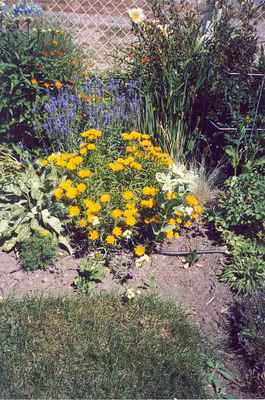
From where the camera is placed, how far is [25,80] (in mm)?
4238

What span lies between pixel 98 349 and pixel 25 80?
8.53ft

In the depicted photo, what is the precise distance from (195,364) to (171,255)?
1.07 m

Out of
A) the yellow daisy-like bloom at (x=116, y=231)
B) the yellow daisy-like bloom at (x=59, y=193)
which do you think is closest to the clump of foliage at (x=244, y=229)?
the yellow daisy-like bloom at (x=116, y=231)

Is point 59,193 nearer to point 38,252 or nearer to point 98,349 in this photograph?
point 38,252

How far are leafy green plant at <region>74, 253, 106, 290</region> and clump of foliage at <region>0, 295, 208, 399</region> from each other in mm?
131

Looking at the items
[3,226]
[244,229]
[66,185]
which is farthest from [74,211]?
[244,229]

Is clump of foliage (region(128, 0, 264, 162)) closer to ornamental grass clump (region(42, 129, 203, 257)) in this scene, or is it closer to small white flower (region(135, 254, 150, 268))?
ornamental grass clump (region(42, 129, 203, 257))

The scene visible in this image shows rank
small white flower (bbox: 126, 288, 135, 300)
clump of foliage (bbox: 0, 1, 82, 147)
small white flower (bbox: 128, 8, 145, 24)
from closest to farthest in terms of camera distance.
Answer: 1. small white flower (bbox: 126, 288, 135, 300)
2. clump of foliage (bbox: 0, 1, 82, 147)
3. small white flower (bbox: 128, 8, 145, 24)

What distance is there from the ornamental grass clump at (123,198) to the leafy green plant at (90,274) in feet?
0.60

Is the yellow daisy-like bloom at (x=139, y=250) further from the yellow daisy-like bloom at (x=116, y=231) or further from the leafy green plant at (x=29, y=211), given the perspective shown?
the leafy green plant at (x=29, y=211)

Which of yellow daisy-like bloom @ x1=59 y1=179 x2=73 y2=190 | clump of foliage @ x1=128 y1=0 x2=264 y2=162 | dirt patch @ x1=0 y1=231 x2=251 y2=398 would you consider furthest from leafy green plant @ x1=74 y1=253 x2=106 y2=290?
clump of foliage @ x1=128 y1=0 x2=264 y2=162

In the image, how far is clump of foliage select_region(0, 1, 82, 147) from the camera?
429 centimetres

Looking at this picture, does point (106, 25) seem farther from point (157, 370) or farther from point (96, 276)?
point (157, 370)

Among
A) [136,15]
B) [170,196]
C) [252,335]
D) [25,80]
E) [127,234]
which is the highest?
[136,15]
